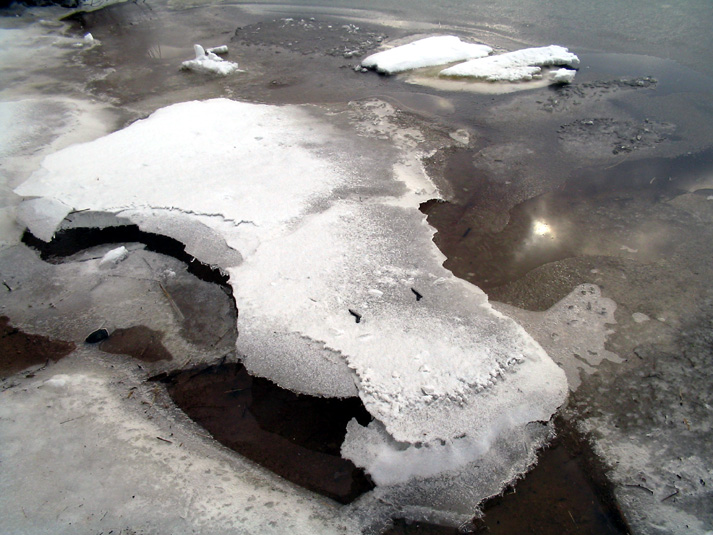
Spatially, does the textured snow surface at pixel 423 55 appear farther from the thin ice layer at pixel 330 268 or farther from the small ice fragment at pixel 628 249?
the small ice fragment at pixel 628 249

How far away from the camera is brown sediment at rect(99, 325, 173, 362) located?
2.96 meters

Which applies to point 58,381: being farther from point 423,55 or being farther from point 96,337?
point 423,55

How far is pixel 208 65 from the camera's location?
6848mm

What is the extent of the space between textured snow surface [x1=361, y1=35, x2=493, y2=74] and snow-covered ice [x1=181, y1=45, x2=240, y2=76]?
80.8 inches

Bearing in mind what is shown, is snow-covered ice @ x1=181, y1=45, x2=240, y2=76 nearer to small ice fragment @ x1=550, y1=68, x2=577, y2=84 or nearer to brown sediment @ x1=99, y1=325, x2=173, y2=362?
small ice fragment @ x1=550, y1=68, x2=577, y2=84

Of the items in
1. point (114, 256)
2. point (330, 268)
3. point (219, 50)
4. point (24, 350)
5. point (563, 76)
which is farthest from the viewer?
point (219, 50)

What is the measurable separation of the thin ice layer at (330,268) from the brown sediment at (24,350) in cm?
120

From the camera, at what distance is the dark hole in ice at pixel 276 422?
2.36 metres

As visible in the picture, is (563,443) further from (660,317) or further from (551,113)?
(551,113)

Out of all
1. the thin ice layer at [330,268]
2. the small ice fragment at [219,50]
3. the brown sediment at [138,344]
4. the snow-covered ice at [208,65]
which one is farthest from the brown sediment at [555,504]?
the small ice fragment at [219,50]

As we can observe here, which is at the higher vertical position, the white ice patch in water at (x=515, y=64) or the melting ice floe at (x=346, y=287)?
the white ice patch in water at (x=515, y=64)

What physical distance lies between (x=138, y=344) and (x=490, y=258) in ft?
8.79

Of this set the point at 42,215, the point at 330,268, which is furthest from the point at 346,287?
the point at 42,215

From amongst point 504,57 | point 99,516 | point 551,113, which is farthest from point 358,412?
point 504,57
